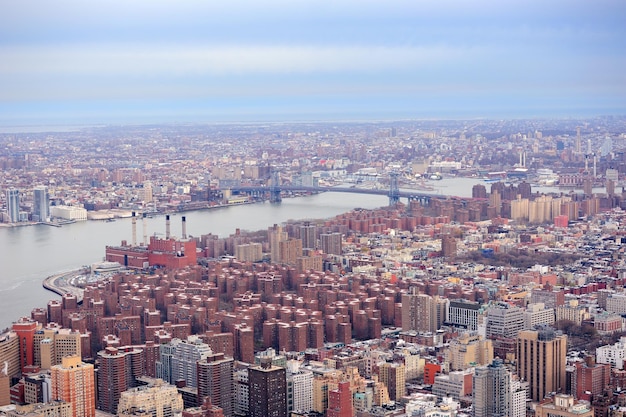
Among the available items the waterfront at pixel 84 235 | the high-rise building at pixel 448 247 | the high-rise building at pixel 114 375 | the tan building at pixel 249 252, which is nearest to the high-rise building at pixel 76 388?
the high-rise building at pixel 114 375

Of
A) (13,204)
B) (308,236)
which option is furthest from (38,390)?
(13,204)

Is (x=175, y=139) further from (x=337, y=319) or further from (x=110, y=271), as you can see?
(x=337, y=319)

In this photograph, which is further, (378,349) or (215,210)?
(215,210)

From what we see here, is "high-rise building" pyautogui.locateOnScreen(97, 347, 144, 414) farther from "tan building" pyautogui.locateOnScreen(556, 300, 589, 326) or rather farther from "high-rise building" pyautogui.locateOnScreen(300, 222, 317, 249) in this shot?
"high-rise building" pyautogui.locateOnScreen(300, 222, 317, 249)

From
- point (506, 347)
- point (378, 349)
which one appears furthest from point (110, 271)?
point (506, 347)

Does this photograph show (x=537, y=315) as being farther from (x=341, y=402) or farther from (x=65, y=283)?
(x=65, y=283)

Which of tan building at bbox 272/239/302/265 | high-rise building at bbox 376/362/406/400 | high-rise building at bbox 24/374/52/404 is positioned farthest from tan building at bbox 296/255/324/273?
high-rise building at bbox 24/374/52/404

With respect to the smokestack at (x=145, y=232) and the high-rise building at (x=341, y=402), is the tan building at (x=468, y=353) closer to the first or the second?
the high-rise building at (x=341, y=402)
